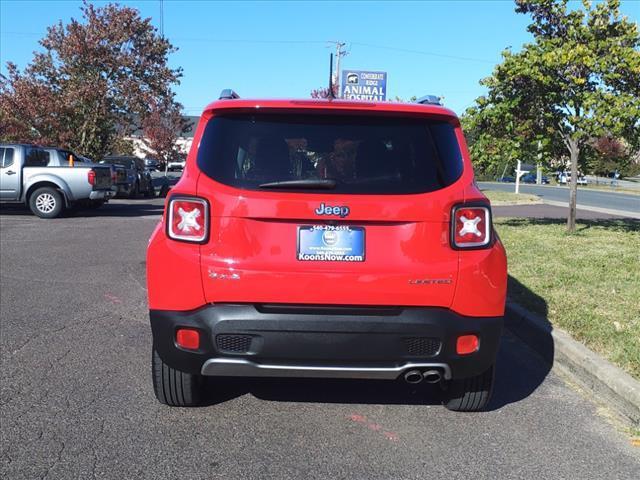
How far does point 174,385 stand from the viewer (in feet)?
13.1

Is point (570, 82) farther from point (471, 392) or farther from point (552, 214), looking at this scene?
point (471, 392)

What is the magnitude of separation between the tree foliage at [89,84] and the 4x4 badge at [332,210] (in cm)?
2451

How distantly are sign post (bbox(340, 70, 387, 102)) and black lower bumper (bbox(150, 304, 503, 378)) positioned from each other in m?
22.4

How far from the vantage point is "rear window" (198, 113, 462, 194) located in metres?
3.54

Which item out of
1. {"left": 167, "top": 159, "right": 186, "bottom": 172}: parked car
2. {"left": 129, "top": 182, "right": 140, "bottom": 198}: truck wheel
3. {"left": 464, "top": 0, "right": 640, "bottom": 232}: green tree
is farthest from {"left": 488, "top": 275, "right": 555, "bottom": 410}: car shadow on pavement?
{"left": 167, "top": 159, "right": 186, "bottom": 172}: parked car

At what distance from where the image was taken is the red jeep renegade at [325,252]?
135 inches

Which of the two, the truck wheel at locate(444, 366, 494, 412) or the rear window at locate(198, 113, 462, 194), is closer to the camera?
the rear window at locate(198, 113, 462, 194)

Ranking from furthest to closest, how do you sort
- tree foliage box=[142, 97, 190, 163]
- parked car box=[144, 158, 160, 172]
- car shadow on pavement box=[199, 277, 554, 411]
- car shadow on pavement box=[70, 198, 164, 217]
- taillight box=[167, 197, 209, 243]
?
parked car box=[144, 158, 160, 172] < tree foliage box=[142, 97, 190, 163] < car shadow on pavement box=[70, 198, 164, 217] < car shadow on pavement box=[199, 277, 554, 411] < taillight box=[167, 197, 209, 243]

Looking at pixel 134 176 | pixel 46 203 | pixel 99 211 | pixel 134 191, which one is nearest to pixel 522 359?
pixel 46 203

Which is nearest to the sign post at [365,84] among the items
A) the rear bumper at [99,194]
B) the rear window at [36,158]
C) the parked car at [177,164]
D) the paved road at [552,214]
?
the paved road at [552,214]

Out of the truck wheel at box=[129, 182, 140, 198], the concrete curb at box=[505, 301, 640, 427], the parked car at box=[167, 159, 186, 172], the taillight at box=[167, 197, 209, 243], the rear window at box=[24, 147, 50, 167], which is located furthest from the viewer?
the parked car at box=[167, 159, 186, 172]

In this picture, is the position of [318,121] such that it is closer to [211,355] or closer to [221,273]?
[221,273]

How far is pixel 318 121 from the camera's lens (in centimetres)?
Result: 364

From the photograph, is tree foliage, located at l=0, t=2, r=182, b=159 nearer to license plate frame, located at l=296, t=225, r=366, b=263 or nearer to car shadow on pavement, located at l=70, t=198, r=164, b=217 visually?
car shadow on pavement, located at l=70, t=198, r=164, b=217
